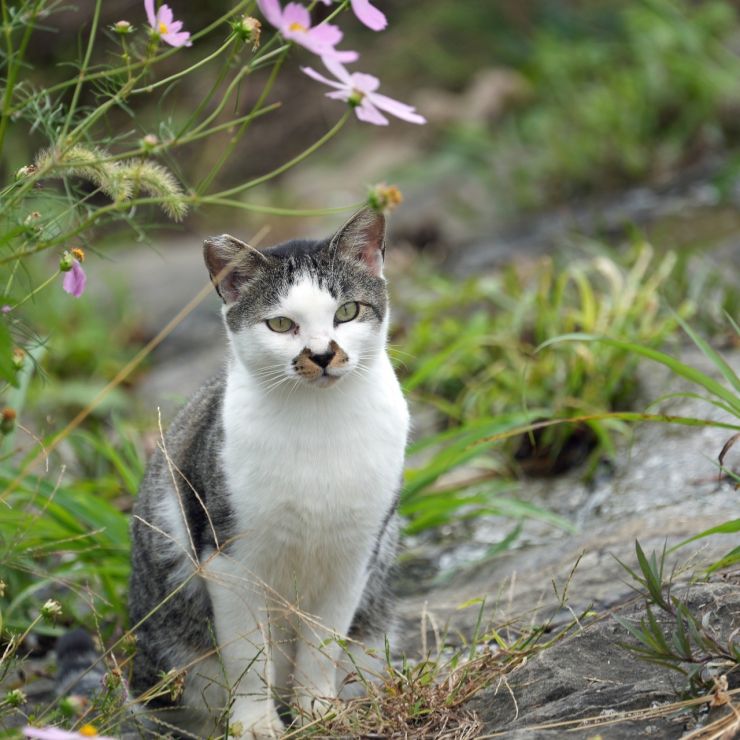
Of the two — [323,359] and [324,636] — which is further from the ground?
[323,359]

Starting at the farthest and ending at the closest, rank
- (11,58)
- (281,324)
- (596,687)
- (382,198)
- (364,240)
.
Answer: (364,240) < (281,324) < (596,687) < (382,198) < (11,58)

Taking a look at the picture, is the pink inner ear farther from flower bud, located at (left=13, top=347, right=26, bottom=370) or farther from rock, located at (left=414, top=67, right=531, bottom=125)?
rock, located at (left=414, top=67, right=531, bottom=125)

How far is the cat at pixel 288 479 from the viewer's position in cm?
246

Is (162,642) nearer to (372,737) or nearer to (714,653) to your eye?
(372,737)

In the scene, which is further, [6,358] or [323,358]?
[323,358]

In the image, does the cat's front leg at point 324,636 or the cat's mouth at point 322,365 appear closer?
the cat's mouth at point 322,365

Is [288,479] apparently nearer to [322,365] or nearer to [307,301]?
[322,365]

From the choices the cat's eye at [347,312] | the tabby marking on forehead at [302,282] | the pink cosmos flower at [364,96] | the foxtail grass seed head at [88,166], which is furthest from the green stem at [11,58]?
the cat's eye at [347,312]

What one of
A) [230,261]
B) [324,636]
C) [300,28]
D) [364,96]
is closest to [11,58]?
[300,28]

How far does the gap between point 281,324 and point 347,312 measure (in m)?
0.16

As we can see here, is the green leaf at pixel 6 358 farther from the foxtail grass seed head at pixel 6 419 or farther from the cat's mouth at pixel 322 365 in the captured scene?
the cat's mouth at pixel 322 365

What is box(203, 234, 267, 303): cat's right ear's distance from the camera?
2.54 meters

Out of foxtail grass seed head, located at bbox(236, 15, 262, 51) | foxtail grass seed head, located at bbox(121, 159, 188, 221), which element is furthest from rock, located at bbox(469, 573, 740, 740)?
foxtail grass seed head, located at bbox(236, 15, 262, 51)

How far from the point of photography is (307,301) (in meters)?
2.46
